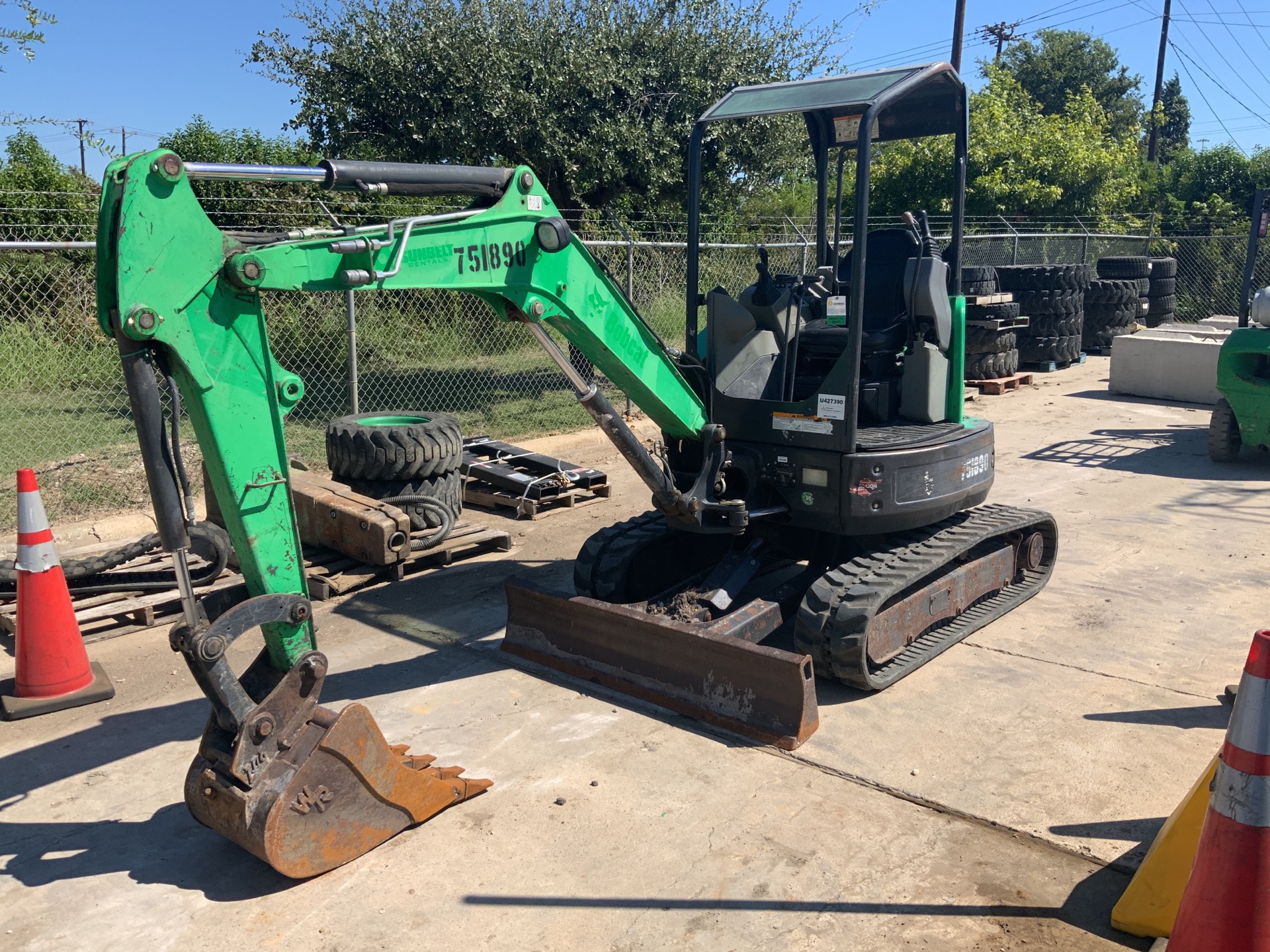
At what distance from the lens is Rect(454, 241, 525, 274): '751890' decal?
4121 mm

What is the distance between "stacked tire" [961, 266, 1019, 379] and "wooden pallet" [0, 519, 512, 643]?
29.9ft

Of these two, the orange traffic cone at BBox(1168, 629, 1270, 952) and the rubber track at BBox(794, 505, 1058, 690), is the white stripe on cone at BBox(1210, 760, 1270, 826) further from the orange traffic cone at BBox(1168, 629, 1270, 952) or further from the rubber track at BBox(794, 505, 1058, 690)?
the rubber track at BBox(794, 505, 1058, 690)

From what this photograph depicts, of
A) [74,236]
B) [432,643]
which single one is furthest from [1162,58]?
[432,643]

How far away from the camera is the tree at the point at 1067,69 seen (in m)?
55.8

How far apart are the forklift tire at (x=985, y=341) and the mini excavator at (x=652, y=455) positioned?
7.96m

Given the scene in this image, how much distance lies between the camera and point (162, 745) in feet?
15.7

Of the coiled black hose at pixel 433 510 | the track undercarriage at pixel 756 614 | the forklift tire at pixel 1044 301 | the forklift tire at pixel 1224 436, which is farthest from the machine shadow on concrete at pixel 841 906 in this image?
the forklift tire at pixel 1044 301

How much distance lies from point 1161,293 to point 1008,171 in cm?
488

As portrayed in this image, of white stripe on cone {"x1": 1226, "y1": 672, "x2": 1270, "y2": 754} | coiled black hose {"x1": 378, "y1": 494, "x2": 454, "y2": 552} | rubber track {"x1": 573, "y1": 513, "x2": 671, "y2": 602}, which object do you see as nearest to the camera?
white stripe on cone {"x1": 1226, "y1": 672, "x2": 1270, "y2": 754}

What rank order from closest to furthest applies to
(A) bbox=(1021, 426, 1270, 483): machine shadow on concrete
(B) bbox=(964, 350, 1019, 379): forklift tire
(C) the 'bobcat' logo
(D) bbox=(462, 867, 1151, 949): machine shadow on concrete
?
(D) bbox=(462, 867, 1151, 949): machine shadow on concrete < (C) the 'bobcat' logo < (A) bbox=(1021, 426, 1270, 483): machine shadow on concrete < (B) bbox=(964, 350, 1019, 379): forklift tire

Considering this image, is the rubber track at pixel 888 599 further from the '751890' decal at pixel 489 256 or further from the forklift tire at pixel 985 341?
the forklift tire at pixel 985 341

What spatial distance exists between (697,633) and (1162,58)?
145 ft

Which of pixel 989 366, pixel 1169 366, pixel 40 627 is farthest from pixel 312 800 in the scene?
pixel 1169 366

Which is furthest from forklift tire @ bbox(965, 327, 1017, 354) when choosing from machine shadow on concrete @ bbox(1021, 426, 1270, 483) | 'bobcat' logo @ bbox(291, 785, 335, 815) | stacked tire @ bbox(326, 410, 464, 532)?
'bobcat' logo @ bbox(291, 785, 335, 815)
